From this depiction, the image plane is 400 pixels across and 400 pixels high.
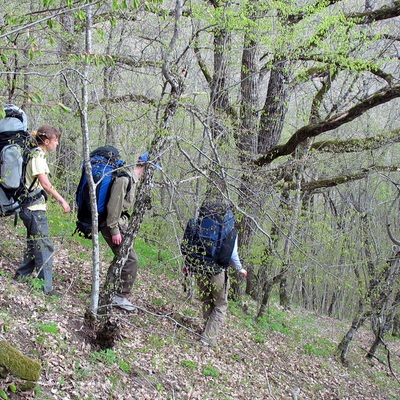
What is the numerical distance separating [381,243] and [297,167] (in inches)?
652

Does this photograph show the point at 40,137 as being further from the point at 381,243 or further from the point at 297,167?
the point at 381,243

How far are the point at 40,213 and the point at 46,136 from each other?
0.96 metres

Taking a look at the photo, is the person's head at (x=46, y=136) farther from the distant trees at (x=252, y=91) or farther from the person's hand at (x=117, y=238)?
the distant trees at (x=252, y=91)

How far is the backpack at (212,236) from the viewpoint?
648cm

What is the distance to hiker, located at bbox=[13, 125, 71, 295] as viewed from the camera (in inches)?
212

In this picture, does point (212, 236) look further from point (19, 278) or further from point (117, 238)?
point (19, 278)

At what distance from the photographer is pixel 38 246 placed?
5703mm

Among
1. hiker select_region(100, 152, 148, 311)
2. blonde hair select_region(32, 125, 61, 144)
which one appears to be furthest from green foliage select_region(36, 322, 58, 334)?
blonde hair select_region(32, 125, 61, 144)

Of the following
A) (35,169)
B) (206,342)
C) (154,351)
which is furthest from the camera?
(206,342)

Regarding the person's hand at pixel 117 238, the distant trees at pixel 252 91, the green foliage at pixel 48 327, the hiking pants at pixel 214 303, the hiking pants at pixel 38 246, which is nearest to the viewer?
the green foliage at pixel 48 327

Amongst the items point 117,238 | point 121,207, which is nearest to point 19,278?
point 117,238

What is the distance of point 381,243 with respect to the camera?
24625 mm

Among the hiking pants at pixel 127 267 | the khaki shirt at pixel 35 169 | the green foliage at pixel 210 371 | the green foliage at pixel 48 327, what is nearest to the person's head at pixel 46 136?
the khaki shirt at pixel 35 169

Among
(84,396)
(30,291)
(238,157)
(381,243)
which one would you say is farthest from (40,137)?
(381,243)
